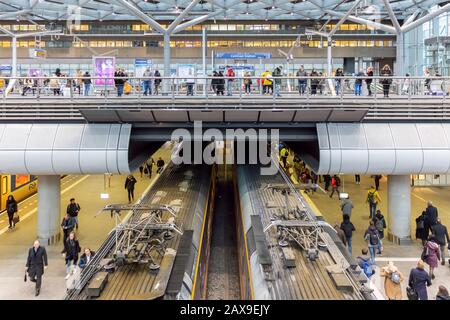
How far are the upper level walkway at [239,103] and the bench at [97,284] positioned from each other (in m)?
7.50

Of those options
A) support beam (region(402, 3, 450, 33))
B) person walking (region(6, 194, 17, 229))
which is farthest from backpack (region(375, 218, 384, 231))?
support beam (region(402, 3, 450, 33))

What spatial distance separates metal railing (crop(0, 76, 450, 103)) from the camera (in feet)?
48.6

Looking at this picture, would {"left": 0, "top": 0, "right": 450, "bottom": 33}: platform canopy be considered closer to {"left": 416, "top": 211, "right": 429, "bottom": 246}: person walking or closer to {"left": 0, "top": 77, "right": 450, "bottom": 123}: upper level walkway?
{"left": 0, "top": 77, "right": 450, "bottom": 123}: upper level walkway

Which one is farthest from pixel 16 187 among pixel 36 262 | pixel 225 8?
pixel 225 8

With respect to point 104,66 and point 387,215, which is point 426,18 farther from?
point 104,66

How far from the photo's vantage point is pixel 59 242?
54.6 feet

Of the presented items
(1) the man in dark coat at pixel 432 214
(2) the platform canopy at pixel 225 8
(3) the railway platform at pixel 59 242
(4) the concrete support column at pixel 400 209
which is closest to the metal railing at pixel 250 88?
(4) the concrete support column at pixel 400 209

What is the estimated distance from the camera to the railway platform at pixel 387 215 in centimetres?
1295

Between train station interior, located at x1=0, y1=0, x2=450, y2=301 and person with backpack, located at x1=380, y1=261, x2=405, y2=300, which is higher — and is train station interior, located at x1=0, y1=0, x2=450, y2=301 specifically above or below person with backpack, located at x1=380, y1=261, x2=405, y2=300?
above

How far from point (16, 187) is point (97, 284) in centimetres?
1858

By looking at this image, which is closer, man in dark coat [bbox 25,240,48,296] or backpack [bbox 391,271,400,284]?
backpack [bbox 391,271,400,284]

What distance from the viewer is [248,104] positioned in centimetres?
1444

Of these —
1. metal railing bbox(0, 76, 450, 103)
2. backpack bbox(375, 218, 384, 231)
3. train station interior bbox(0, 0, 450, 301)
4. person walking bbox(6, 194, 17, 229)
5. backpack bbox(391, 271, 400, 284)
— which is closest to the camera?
backpack bbox(391, 271, 400, 284)

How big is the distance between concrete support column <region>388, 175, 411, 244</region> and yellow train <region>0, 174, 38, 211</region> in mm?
17894
